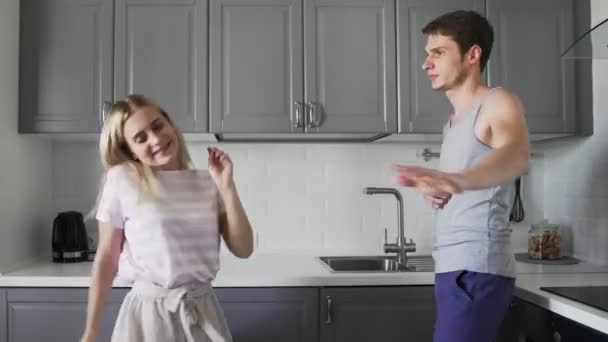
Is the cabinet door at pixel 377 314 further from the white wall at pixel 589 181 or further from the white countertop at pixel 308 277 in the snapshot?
the white wall at pixel 589 181

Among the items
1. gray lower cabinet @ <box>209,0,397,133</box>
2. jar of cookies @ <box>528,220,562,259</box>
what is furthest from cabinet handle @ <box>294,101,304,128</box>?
jar of cookies @ <box>528,220,562,259</box>

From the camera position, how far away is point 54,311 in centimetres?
190

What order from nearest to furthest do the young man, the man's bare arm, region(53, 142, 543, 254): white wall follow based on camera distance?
the man's bare arm < the young man < region(53, 142, 543, 254): white wall

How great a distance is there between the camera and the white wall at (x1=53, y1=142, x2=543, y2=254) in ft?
8.39

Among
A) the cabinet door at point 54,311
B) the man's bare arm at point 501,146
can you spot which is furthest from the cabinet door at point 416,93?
the cabinet door at point 54,311

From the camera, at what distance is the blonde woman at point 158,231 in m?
1.40

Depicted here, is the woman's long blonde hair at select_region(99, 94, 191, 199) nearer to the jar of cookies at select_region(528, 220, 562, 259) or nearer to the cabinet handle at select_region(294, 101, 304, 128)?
the cabinet handle at select_region(294, 101, 304, 128)

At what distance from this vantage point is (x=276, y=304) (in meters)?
1.92

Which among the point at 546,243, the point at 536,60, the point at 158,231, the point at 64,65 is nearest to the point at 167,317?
the point at 158,231

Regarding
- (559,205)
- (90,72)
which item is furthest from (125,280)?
(559,205)

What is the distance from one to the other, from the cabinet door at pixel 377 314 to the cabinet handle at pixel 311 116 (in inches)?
26.1

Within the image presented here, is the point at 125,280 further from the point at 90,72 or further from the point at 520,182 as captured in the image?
the point at 520,182

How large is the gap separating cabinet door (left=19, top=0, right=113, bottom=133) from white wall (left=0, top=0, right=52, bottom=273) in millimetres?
44

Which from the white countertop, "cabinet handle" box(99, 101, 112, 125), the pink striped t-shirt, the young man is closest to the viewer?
the young man
